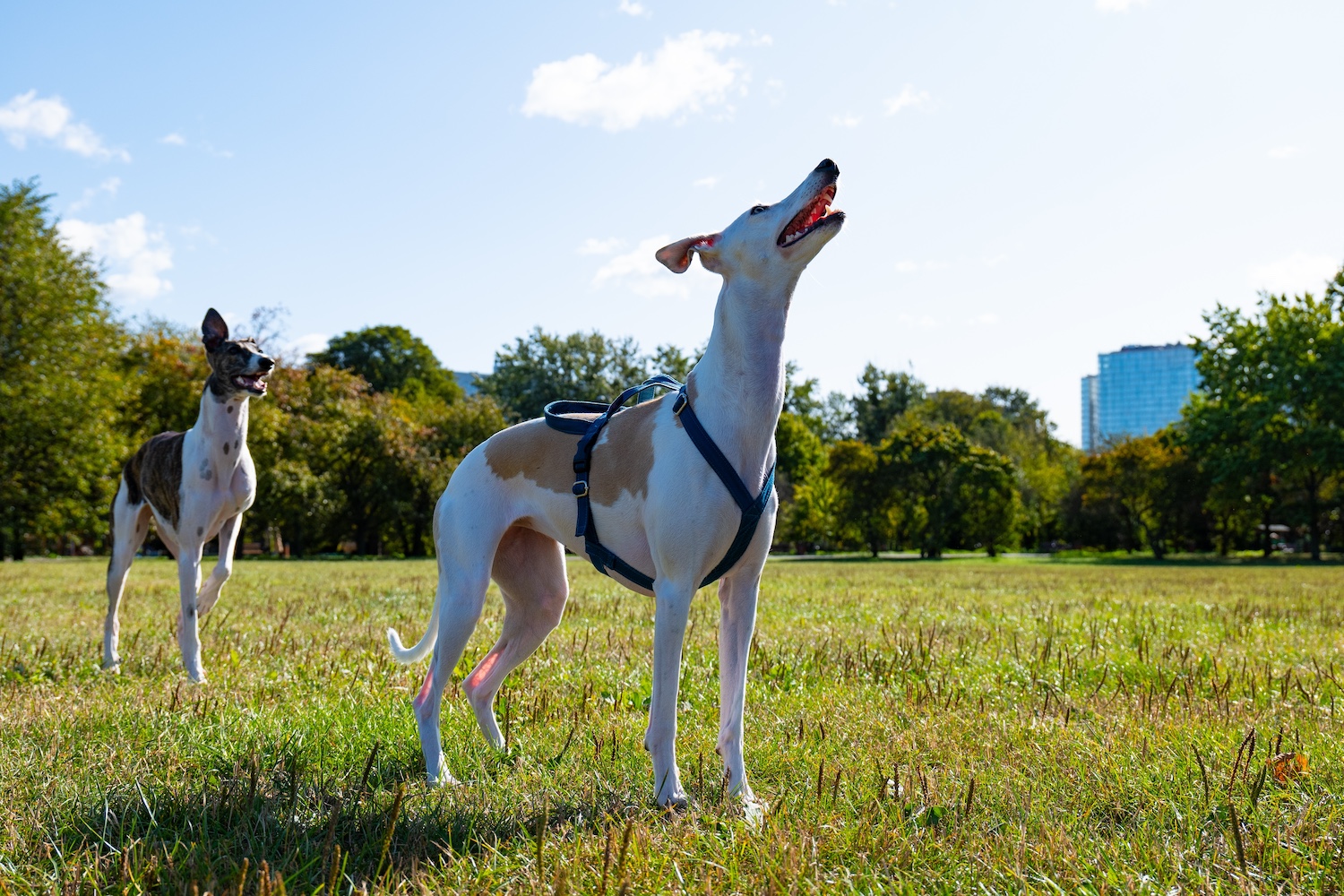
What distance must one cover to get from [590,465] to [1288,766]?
2933 millimetres

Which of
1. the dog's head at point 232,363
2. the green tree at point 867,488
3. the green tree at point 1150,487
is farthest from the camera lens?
the green tree at point 1150,487

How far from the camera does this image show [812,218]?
3.21m

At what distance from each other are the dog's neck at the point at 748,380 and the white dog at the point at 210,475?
13.4 feet

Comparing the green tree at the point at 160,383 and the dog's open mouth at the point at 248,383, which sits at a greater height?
the green tree at the point at 160,383

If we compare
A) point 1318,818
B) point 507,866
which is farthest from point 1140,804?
point 507,866

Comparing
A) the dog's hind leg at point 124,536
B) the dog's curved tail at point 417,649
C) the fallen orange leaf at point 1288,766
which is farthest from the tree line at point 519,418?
the fallen orange leaf at point 1288,766

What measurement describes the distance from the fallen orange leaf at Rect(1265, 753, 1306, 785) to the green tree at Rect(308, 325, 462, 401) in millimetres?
61071

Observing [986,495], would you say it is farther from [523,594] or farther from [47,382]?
[523,594]

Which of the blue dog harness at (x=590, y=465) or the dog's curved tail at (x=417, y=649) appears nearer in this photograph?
the blue dog harness at (x=590, y=465)

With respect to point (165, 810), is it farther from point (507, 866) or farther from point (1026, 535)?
point (1026, 535)

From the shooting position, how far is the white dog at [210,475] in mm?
6148

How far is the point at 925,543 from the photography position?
40312 mm

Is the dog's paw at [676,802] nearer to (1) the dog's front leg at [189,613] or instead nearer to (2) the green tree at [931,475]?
(1) the dog's front leg at [189,613]

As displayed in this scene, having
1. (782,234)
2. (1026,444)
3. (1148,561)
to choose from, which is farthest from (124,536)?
(1026,444)
